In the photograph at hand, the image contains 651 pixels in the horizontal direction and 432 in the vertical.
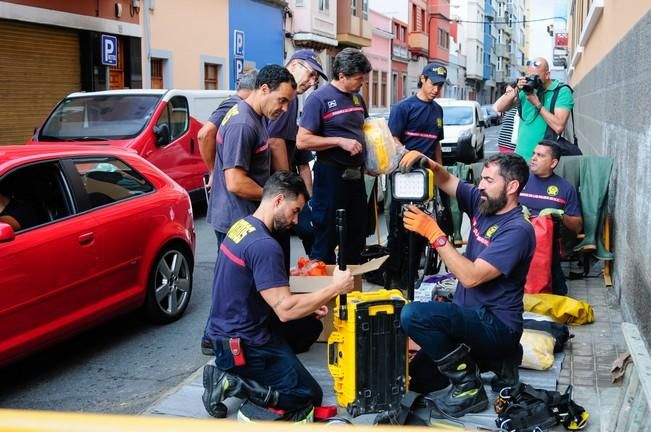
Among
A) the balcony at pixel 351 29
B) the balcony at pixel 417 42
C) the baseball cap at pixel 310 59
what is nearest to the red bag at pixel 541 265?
the baseball cap at pixel 310 59

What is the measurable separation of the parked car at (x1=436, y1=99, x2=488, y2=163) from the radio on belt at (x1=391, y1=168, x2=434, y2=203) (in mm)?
13824

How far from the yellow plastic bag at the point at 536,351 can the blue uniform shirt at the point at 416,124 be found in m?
2.13

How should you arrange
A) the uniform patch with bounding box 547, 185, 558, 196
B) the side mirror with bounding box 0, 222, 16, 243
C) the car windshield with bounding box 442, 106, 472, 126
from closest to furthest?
the side mirror with bounding box 0, 222, 16, 243 → the uniform patch with bounding box 547, 185, 558, 196 → the car windshield with bounding box 442, 106, 472, 126

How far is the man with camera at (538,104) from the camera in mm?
7434

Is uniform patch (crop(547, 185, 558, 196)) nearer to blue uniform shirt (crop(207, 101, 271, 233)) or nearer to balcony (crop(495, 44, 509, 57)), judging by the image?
blue uniform shirt (crop(207, 101, 271, 233))

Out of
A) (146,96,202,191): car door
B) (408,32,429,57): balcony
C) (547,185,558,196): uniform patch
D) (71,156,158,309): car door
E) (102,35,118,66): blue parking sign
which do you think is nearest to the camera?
(71,156,158,309): car door

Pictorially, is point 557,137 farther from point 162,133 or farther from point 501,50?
point 501,50

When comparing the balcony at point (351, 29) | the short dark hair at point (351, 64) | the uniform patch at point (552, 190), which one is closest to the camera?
the short dark hair at point (351, 64)

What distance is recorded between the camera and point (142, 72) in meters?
18.5

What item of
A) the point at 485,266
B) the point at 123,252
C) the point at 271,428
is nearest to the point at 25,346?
the point at 123,252

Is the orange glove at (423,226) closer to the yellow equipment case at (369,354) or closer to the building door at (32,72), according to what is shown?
the yellow equipment case at (369,354)

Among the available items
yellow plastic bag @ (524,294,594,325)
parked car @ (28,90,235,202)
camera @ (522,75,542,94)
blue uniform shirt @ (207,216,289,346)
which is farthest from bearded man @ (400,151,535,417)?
parked car @ (28,90,235,202)

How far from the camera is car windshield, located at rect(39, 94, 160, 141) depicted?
410 inches

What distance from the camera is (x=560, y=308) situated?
230 inches
